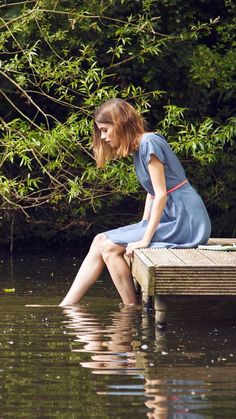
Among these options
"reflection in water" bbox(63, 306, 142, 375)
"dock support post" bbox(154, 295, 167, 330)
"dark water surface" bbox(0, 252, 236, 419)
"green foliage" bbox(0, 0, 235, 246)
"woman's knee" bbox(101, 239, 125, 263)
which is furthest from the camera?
"green foliage" bbox(0, 0, 235, 246)

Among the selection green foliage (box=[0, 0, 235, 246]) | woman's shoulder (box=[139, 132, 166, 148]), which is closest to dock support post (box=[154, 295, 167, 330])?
woman's shoulder (box=[139, 132, 166, 148])

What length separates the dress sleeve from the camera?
9.03m

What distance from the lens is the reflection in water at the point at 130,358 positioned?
593 cm

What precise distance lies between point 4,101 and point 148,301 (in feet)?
21.3

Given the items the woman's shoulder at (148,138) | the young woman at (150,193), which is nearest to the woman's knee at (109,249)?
the young woman at (150,193)

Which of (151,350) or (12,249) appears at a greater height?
(151,350)

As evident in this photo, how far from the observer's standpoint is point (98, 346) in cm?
776

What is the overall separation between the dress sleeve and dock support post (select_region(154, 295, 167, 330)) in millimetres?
1231

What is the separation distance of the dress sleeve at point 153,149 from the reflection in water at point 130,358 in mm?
1100

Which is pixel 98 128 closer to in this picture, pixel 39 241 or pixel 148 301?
pixel 148 301

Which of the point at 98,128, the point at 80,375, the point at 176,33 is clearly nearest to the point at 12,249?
the point at 176,33

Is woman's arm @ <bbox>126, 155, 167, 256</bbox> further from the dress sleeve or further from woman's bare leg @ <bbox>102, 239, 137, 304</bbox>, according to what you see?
woman's bare leg @ <bbox>102, 239, 137, 304</bbox>

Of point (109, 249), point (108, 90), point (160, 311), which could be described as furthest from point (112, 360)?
point (108, 90)

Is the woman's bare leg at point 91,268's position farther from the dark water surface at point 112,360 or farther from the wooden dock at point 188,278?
the wooden dock at point 188,278
